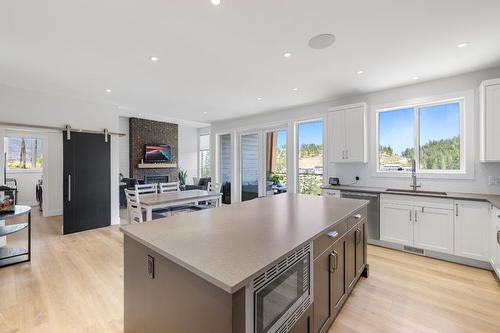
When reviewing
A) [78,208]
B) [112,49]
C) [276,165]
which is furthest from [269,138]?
[78,208]

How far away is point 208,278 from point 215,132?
6601 mm

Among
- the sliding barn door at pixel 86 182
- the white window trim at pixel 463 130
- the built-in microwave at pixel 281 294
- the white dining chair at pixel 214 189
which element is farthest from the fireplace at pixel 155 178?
the built-in microwave at pixel 281 294

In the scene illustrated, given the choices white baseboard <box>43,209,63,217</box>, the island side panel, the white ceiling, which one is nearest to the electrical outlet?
the white ceiling

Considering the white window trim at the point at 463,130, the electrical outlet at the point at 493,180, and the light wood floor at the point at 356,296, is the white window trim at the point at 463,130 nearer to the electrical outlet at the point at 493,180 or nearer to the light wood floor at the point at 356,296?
the electrical outlet at the point at 493,180

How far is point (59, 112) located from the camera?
14.6ft

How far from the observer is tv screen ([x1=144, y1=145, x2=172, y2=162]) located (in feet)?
27.1

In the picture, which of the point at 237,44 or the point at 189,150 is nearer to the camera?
the point at 237,44

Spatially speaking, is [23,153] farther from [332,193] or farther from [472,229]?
[472,229]

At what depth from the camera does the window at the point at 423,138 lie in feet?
11.7

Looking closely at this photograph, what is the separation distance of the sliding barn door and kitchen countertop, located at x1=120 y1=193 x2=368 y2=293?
3790 mm

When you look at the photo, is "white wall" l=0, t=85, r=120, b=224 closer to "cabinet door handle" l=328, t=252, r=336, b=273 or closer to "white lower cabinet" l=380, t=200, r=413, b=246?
"cabinet door handle" l=328, t=252, r=336, b=273

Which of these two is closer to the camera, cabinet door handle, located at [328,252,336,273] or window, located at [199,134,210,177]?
cabinet door handle, located at [328,252,336,273]

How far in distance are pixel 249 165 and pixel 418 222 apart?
13.4 feet

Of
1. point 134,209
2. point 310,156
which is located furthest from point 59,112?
point 310,156
